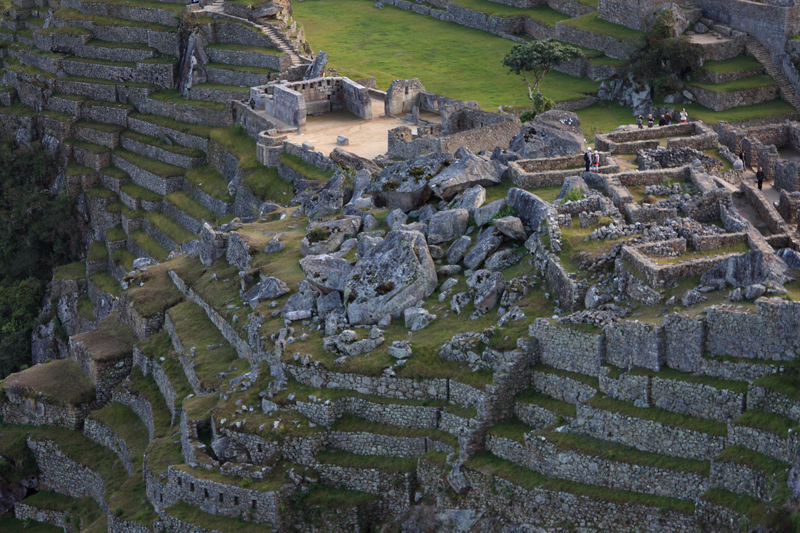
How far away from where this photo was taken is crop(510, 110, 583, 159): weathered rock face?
48.7 metres

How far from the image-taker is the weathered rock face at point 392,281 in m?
40.0

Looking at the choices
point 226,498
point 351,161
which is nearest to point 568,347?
point 226,498

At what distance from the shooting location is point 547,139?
4928cm

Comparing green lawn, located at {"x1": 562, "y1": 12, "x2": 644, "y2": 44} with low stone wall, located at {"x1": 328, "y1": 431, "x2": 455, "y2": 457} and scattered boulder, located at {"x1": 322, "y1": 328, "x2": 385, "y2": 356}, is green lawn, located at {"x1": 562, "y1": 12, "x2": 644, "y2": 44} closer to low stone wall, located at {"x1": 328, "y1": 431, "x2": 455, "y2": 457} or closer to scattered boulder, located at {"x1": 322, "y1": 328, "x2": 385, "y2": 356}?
scattered boulder, located at {"x1": 322, "y1": 328, "x2": 385, "y2": 356}

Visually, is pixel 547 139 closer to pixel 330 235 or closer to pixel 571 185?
pixel 571 185

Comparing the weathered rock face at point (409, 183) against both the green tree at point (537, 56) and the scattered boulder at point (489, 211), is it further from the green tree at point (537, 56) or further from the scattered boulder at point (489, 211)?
the green tree at point (537, 56)

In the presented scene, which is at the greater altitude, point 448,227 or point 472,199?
point 472,199

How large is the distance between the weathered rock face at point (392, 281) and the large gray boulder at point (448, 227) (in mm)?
1409

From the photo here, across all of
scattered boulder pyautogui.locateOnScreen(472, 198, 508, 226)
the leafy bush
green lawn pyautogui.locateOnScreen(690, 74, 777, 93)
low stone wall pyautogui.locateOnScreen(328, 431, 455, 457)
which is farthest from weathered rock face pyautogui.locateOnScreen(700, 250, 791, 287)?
green lawn pyautogui.locateOnScreen(690, 74, 777, 93)

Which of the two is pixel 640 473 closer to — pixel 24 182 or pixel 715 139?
pixel 715 139

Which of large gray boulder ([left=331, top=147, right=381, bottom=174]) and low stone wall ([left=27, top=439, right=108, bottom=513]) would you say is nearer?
low stone wall ([left=27, top=439, right=108, bottom=513])

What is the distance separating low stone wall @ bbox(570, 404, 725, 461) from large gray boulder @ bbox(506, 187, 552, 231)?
821 centimetres

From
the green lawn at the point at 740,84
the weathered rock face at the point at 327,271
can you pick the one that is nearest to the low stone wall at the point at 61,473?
the weathered rock face at the point at 327,271

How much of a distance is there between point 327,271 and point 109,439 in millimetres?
12218
